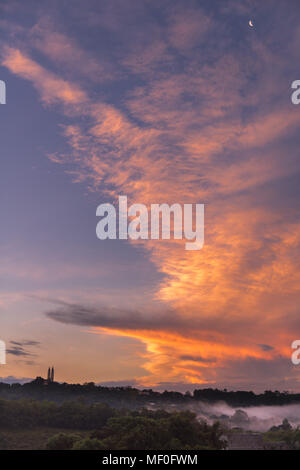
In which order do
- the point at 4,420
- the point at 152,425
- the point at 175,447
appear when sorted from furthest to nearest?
the point at 4,420
the point at 152,425
the point at 175,447

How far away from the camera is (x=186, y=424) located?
216ft

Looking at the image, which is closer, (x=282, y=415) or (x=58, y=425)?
(x=58, y=425)

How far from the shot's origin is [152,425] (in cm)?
6419

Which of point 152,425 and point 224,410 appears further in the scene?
point 224,410

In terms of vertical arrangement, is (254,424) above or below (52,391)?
below

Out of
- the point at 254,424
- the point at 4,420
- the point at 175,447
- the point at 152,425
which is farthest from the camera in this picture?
the point at 254,424
